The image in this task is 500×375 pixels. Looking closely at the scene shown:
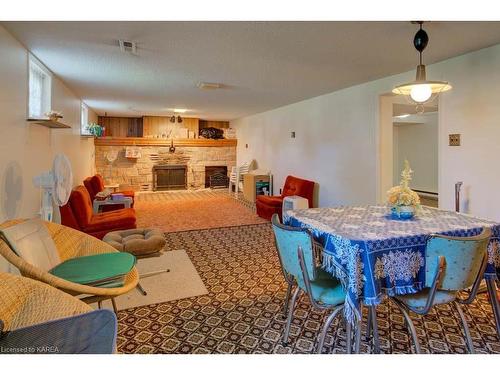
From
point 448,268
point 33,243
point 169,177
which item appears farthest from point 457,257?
point 169,177

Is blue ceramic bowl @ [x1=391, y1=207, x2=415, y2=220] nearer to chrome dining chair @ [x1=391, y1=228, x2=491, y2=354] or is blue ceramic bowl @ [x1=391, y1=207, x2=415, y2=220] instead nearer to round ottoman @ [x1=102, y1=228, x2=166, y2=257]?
chrome dining chair @ [x1=391, y1=228, x2=491, y2=354]

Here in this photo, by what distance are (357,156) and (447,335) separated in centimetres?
294

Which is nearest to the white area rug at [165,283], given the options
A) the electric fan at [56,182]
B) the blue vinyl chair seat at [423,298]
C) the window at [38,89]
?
the electric fan at [56,182]

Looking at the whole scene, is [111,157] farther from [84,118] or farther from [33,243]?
[33,243]

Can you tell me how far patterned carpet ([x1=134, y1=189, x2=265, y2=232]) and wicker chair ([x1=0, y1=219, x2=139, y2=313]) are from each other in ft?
8.39

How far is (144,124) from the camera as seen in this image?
9.26 meters

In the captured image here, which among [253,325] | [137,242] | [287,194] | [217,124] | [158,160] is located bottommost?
[253,325]

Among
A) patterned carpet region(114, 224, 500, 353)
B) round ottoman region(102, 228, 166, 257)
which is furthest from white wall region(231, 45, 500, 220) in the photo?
round ottoman region(102, 228, 166, 257)

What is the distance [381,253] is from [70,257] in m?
2.12

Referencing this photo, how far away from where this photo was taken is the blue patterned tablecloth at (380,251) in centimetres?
169

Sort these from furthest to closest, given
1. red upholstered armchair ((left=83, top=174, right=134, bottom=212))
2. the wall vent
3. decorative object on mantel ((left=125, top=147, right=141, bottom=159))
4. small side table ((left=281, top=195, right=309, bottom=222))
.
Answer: decorative object on mantel ((left=125, top=147, right=141, bottom=159)) < red upholstered armchair ((left=83, top=174, right=134, bottom=212)) < small side table ((left=281, top=195, right=309, bottom=222)) < the wall vent

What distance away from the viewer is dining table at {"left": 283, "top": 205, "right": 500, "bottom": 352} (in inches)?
66.7

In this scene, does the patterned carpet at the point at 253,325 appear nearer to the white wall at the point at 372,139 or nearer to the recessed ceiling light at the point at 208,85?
the white wall at the point at 372,139

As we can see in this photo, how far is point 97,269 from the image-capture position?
206cm
